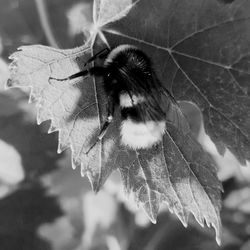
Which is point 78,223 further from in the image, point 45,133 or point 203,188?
point 203,188

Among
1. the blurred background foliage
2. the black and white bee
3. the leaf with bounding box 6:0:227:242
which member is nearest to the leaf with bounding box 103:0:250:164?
the leaf with bounding box 6:0:227:242

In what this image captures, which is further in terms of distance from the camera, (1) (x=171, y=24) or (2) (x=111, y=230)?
(2) (x=111, y=230)

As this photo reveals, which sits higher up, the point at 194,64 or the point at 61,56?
the point at 61,56

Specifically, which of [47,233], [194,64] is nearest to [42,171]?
[47,233]

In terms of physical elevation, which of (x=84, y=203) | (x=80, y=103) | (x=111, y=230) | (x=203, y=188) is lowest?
(x=111, y=230)

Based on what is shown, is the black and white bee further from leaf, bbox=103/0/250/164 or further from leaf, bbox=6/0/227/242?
leaf, bbox=103/0/250/164

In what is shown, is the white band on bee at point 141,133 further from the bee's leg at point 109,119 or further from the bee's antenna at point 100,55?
the bee's antenna at point 100,55
